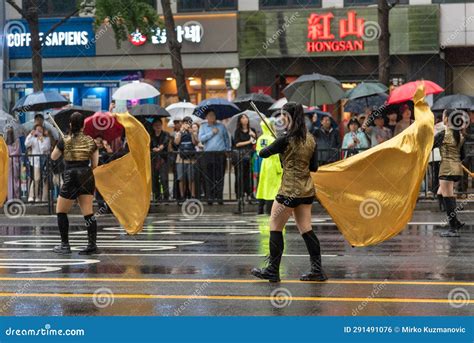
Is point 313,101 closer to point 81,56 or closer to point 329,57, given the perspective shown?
point 329,57

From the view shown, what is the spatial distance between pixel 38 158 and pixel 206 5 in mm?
14611

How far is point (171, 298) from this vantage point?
410 inches

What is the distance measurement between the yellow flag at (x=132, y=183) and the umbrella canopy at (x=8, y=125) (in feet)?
24.3

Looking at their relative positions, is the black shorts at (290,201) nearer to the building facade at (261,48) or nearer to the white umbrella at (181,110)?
the white umbrella at (181,110)

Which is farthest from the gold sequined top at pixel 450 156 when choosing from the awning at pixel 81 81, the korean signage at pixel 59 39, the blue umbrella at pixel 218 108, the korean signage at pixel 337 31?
the korean signage at pixel 59 39

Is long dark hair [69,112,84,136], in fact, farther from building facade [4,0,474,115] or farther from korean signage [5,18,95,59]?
korean signage [5,18,95,59]

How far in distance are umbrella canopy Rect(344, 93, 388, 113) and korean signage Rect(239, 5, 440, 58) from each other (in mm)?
10748

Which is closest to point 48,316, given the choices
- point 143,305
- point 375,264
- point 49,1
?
point 143,305

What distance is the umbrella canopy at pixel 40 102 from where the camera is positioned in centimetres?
2409

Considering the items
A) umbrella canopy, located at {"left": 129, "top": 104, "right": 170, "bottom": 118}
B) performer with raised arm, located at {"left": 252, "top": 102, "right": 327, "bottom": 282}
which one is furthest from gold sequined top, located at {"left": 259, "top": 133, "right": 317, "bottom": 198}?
umbrella canopy, located at {"left": 129, "top": 104, "right": 170, "bottom": 118}

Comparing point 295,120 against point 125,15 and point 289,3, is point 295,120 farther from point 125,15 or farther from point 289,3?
point 289,3

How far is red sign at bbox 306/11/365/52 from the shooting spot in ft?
115

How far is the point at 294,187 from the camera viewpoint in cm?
1123

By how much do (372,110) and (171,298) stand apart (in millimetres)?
13566
